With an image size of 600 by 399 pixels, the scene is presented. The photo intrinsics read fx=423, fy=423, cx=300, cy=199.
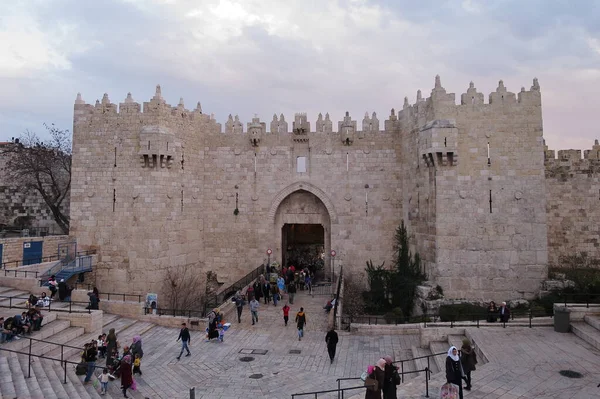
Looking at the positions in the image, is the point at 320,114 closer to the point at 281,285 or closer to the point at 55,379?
the point at 281,285

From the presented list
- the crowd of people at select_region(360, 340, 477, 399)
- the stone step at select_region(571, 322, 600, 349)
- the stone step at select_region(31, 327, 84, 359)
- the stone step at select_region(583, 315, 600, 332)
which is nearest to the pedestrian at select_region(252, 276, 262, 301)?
the stone step at select_region(31, 327, 84, 359)

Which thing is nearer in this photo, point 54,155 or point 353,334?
point 353,334

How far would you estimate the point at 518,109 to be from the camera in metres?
18.7

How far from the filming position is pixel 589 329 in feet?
42.6

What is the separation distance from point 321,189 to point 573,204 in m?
12.4

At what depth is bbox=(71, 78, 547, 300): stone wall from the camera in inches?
725

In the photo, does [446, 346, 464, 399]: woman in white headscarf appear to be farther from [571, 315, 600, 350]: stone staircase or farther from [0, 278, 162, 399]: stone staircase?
[0, 278, 162, 399]: stone staircase

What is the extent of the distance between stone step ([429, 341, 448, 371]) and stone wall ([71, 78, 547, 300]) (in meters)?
5.44

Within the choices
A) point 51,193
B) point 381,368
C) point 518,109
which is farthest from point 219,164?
point 381,368

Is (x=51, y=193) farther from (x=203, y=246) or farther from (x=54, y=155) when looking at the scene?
(x=203, y=246)

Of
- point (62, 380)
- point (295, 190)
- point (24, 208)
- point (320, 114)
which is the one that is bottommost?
point (62, 380)

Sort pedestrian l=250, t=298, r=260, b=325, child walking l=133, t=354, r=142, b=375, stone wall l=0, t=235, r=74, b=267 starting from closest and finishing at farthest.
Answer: child walking l=133, t=354, r=142, b=375
pedestrian l=250, t=298, r=260, b=325
stone wall l=0, t=235, r=74, b=267

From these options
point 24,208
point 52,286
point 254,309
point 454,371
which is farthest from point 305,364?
point 24,208

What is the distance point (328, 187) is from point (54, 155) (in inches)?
714
